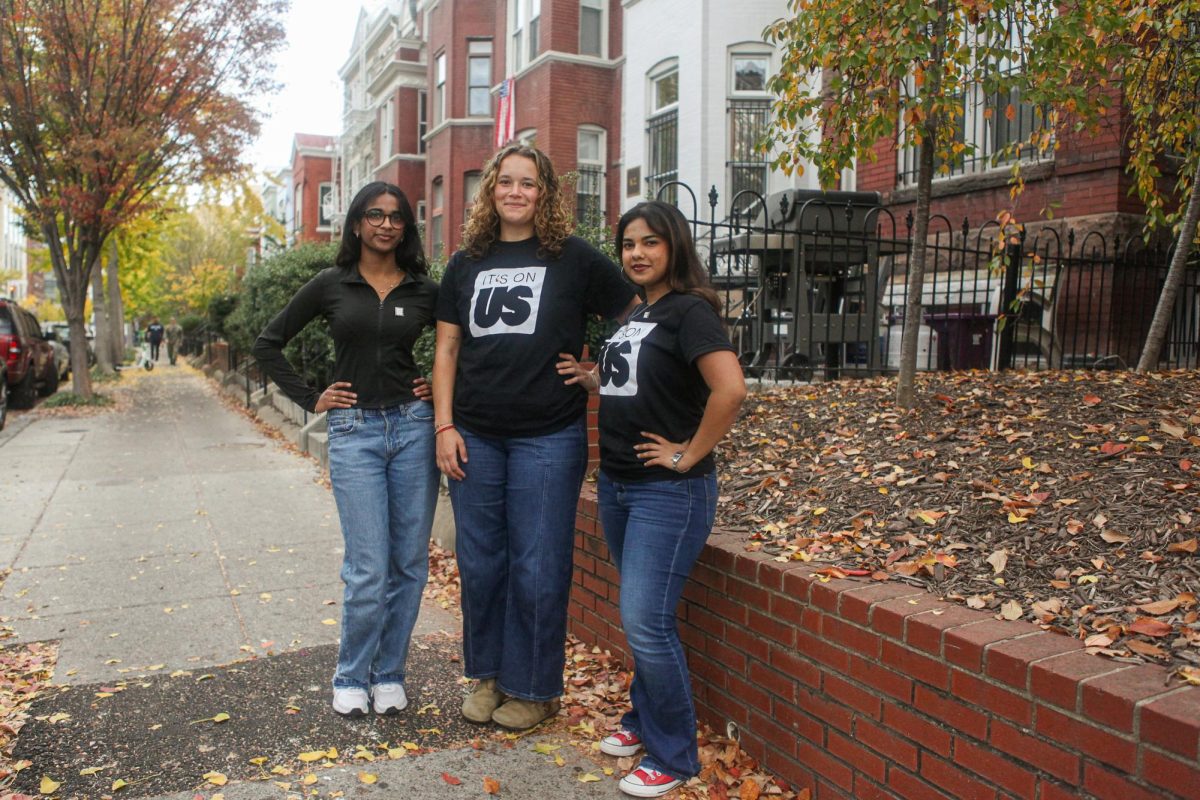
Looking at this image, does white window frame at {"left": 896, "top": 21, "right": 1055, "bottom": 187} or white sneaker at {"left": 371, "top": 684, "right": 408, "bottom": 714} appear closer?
white sneaker at {"left": 371, "top": 684, "right": 408, "bottom": 714}

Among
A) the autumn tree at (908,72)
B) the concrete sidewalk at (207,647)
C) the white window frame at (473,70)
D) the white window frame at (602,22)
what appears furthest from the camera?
the white window frame at (473,70)

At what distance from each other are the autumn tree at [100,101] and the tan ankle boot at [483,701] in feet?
48.1

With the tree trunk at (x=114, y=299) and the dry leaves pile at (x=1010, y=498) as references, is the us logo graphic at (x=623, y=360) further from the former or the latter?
the tree trunk at (x=114, y=299)

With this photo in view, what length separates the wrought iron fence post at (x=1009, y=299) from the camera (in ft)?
24.6

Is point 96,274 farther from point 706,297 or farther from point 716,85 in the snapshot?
point 706,297

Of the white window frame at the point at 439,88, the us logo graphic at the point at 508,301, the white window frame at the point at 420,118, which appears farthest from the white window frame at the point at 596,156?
the us logo graphic at the point at 508,301

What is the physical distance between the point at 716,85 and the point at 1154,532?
41.9ft

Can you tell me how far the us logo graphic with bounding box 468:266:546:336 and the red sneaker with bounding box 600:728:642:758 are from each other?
1461mm

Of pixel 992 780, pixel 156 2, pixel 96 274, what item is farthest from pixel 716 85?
pixel 96 274

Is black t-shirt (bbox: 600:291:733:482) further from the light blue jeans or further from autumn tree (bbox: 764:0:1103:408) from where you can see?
autumn tree (bbox: 764:0:1103:408)

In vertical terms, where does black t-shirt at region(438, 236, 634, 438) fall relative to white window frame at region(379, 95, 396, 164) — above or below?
below

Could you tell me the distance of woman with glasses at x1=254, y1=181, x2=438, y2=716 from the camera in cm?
377

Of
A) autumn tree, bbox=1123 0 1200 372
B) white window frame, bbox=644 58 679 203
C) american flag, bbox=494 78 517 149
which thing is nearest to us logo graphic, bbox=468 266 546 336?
autumn tree, bbox=1123 0 1200 372

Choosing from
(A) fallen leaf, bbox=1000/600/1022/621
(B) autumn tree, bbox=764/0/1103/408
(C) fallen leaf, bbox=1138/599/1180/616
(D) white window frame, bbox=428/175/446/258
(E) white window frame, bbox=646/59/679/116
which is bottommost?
(A) fallen leaf, bbox=1000/600/1022/621
